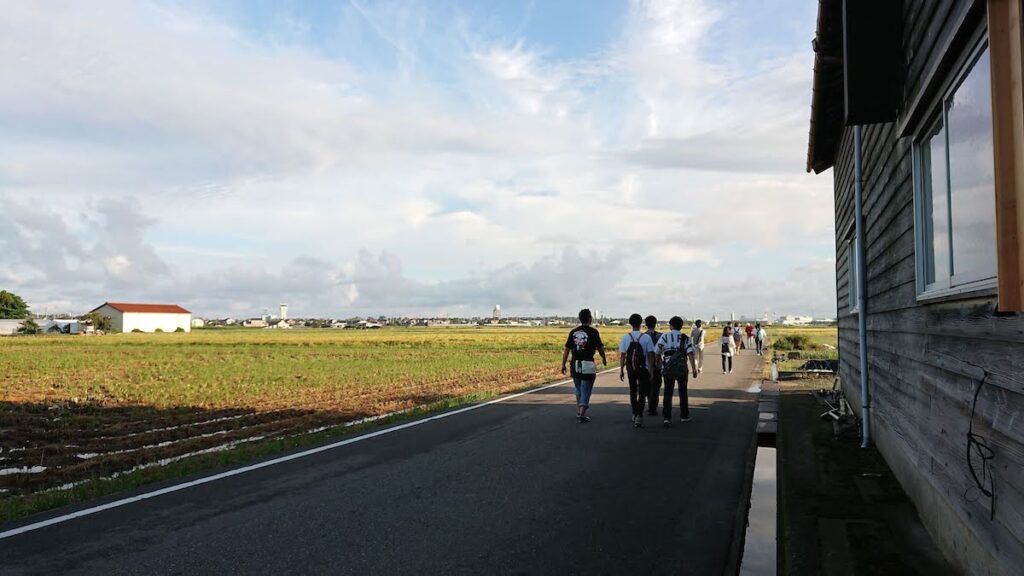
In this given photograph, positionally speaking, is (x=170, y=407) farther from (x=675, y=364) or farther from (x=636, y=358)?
(x=675, y=364)

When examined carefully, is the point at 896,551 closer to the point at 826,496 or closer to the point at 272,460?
the point at 826,496

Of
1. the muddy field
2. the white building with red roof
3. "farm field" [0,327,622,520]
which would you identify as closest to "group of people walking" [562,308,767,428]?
"farm field" [0,327,622,520]

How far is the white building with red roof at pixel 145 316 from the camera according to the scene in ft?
452

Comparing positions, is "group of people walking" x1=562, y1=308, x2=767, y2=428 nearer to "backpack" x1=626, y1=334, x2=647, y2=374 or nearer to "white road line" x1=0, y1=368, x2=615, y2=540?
"backpack" x1=626, y1=334, x2=647, y2=374

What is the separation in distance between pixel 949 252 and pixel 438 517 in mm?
4183

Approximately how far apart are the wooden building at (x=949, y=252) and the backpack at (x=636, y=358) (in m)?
3.63

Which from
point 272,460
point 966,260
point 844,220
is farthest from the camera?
point 844,220

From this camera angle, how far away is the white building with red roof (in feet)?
452

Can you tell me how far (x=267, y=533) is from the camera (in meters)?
5.34

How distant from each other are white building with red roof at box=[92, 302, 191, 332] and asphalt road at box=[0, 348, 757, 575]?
147600 mm

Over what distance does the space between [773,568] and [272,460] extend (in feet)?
18.7

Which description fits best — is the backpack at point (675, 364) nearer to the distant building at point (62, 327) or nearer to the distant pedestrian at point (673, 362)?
the distant pedestrian at point (673, 362)

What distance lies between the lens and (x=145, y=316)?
14225 cm

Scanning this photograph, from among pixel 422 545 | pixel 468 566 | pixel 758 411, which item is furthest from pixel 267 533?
pixel 758 411
